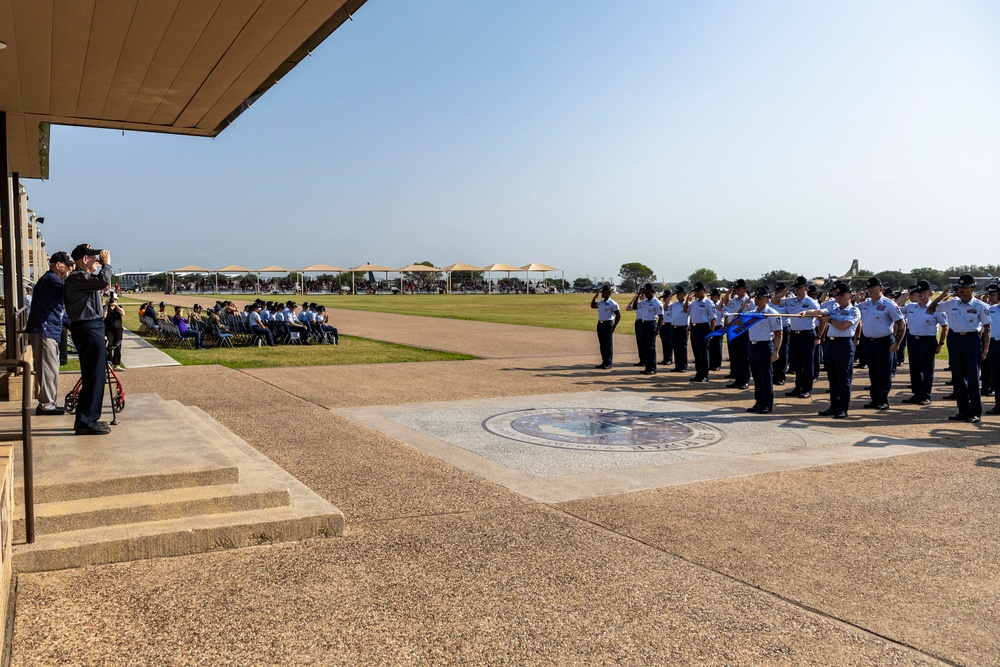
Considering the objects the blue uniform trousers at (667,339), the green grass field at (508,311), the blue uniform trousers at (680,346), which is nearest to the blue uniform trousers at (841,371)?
the blue uniform trousers at (680,346)

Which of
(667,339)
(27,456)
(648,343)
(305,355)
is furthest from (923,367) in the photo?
(305,355)

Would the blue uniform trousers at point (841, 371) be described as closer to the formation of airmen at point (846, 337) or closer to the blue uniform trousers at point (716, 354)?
the formation of airmen at point (846, 337)

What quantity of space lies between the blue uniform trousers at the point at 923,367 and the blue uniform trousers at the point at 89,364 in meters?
11.0

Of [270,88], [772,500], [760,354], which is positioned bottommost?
[772,500]

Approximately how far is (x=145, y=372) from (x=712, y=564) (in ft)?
40.7

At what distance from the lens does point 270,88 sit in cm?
725

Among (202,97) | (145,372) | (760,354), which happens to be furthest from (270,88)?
(145,372)

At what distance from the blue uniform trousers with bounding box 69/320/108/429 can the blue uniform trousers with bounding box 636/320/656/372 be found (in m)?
10.6

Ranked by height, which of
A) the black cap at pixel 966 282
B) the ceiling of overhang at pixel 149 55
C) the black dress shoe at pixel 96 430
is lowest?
the black dress shoe at pixel 96 430

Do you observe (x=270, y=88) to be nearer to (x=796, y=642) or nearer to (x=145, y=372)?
(x=796, y=642)

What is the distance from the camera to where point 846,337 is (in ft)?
33.3

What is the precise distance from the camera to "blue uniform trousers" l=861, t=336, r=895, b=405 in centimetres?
1077

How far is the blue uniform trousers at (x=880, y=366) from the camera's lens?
10.8 metres

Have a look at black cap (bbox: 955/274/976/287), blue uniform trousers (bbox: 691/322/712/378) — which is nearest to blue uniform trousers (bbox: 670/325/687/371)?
blue uniform trousers (bbox: 691/322/712/378)
